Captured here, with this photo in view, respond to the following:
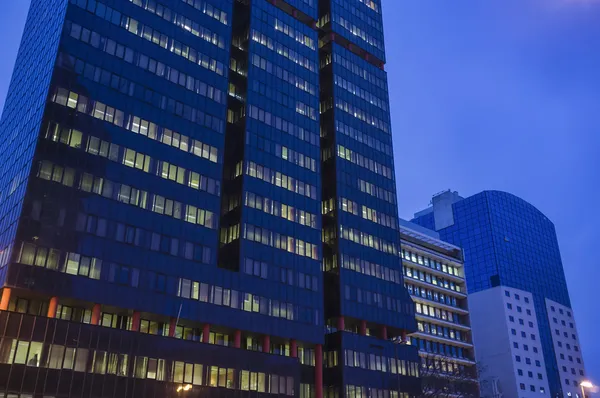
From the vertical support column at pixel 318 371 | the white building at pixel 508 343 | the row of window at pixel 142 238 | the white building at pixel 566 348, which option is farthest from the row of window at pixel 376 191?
the white building at pixel 566 348

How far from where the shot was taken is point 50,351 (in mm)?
65125

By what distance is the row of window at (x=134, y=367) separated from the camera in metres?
63.6

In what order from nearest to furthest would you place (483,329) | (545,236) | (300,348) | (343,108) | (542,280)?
(300,348) < (343,108) < (483,329) < (542,280) < (545,236)

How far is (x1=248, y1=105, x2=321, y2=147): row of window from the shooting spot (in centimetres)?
9981

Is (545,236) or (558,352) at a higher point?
(545,236)

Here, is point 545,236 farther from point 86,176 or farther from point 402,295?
point 86,176

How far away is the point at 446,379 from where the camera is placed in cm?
12181

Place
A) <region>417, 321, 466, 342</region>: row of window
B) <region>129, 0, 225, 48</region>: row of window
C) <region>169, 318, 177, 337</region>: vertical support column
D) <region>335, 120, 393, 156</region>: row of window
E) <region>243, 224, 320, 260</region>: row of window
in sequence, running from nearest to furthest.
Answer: <region>169, 318, 177, 337</region>: vertical support column
<region>243, 224, 320, 260</region>: row of window
<region>129, 0, 225, 48</region>: row of window
<region>335, 120, 393, 156</region>: row of window
<region>417, 321, 466, 342</region>: row of window

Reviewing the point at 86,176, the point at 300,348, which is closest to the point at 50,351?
the point at 86,176

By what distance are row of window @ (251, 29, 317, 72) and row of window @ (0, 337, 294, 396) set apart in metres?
58.3

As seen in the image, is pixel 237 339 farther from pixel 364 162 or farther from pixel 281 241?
pixel 364 162

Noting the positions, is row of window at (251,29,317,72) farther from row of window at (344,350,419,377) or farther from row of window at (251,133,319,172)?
row of window at (344,350,419,377)

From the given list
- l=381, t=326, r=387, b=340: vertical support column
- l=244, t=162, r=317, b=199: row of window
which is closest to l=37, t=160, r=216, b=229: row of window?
l=244, t=162, r=317, b=199: row of window

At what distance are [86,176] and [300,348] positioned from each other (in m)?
43.1
